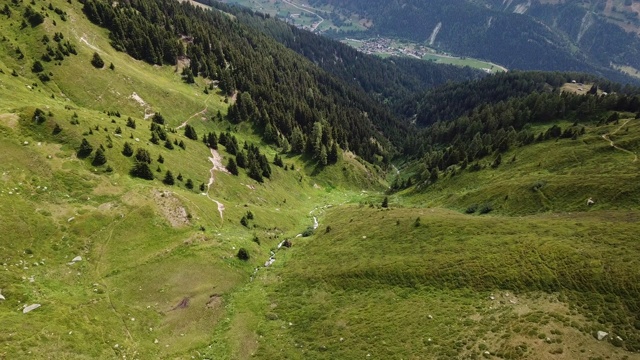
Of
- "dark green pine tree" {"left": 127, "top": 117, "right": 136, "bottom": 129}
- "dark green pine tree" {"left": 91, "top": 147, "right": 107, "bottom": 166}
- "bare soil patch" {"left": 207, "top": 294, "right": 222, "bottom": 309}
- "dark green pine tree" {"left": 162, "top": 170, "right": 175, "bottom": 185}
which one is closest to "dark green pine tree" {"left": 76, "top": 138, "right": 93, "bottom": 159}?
"dark green pine tree" {"left": 91, "top": 147, "right": 107, "bottom": 166}

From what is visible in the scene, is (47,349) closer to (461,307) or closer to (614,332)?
(461,307)

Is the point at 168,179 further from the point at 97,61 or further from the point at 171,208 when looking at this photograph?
the point at 97,61

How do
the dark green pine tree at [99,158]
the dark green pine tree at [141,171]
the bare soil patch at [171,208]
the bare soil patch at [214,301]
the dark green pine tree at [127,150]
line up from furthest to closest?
the dark green pine tree at [127,150] < the dark green pine tree at [141,171] < the dark green pine tree at [99,158] < the bare soil patch at [171,208] < the bare soil patch at [214,301]

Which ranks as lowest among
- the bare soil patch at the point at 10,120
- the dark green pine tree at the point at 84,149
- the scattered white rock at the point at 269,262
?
the scattered white rock at the point at 269,262

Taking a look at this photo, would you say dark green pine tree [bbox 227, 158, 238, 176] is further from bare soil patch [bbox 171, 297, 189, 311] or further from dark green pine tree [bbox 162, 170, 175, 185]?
bare soil patch [bbox 171, 297, 189, 311]

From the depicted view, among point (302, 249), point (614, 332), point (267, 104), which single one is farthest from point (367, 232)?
point (267, 104)

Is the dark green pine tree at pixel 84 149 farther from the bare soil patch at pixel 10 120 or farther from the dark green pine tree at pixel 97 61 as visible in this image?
the dark green pine tree at pixel 97 61

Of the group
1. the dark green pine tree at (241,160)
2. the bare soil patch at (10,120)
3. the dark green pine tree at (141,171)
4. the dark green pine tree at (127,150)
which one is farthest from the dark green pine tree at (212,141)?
the bare soil patch at (10,120)

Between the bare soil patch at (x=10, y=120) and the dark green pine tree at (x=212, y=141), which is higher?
the bare soil patch at (x=10, y=120)
